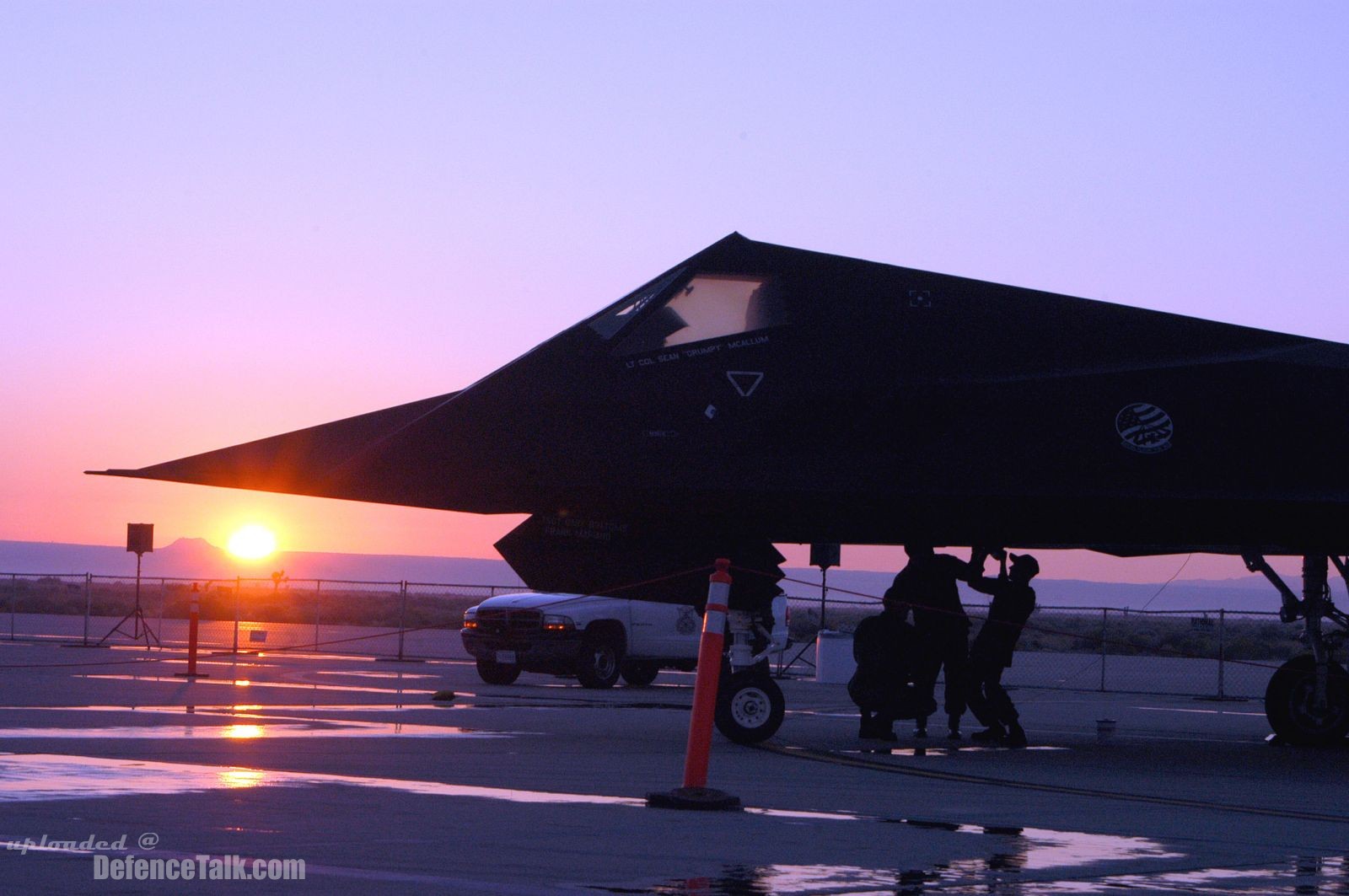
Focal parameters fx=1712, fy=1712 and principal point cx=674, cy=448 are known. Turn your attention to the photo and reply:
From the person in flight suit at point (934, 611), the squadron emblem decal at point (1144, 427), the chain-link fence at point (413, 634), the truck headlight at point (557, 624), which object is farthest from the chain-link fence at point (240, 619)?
the squadron emblem decal at point (1144, 427)

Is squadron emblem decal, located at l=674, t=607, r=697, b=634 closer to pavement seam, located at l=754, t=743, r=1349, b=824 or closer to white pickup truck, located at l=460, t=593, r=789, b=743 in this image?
white pickup truck, located at l=460, t=593, r=789, b=743

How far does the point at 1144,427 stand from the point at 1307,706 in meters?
4.55

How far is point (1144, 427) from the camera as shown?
38.6 feet

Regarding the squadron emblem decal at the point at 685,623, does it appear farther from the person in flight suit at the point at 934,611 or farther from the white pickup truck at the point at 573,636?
the person in flight suit at the point at 934,611

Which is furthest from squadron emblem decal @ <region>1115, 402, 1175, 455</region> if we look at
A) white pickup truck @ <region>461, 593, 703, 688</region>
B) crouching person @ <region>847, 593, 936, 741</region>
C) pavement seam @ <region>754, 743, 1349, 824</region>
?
white pickup truck @ <region>461, 593, 703, 688</region>

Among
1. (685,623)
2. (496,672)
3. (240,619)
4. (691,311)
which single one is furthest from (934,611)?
(240,619)

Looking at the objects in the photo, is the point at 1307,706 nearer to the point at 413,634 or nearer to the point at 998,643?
the point at 998,643

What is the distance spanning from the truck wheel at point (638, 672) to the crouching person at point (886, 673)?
36.1ft

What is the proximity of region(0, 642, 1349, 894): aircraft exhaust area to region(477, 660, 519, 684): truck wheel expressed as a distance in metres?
7.07

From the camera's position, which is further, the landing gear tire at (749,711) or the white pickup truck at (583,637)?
the white pickup truck at (583,637)

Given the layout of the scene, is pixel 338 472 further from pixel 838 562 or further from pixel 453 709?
pixel 838 562

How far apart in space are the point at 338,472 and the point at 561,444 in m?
1.49

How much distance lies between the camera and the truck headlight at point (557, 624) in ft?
75.9

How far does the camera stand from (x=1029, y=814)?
807 cm
